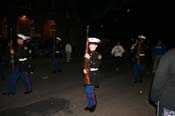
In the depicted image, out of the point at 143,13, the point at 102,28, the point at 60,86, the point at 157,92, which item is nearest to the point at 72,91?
the point at 60,86

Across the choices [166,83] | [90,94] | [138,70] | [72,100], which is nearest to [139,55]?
[138,70]

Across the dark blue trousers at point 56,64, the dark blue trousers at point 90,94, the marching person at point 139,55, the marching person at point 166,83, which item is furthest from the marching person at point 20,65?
the marching person at point 166,83

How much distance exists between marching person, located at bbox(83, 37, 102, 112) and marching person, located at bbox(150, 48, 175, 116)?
16.8 feet

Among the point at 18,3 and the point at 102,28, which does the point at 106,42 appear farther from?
the point at 18,3

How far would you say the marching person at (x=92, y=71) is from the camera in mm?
8945

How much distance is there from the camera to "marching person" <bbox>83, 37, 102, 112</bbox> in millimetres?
8945

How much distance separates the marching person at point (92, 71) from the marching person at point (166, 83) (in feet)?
16.8

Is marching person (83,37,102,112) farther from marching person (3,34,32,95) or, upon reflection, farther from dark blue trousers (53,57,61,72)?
dark blue trousers (53,57,61,72)

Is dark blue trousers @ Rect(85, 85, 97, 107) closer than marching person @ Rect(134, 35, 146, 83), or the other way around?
dark blue trousers @ Rect(85, 85, 97, 107)

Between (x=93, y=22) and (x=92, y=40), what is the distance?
33787 millimetres

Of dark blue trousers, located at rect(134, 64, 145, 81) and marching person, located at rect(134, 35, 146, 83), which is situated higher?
marching person, located at rect(134, 35, 146, 83)

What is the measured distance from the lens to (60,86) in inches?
535

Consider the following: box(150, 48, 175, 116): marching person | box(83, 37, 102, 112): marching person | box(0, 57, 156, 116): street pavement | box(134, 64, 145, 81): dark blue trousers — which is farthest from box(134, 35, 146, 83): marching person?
box(150, 48, 175, 116): marching person

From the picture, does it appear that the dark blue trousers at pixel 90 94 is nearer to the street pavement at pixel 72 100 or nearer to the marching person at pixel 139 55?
the street pavement at pixel 72 100
